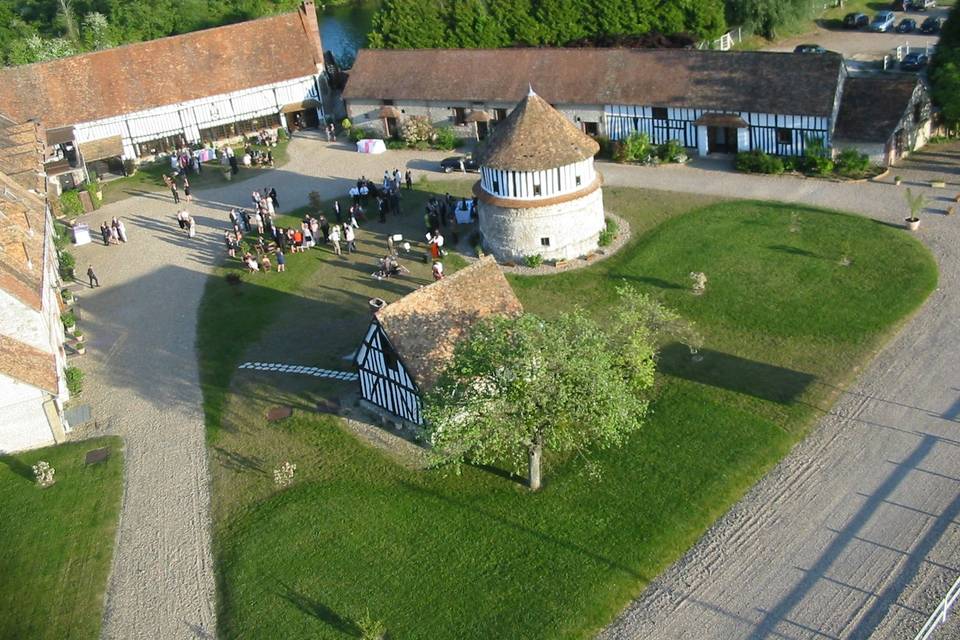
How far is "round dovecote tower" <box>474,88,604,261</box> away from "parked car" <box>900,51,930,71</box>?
2335 centimetres

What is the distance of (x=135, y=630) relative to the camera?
66.2 ft

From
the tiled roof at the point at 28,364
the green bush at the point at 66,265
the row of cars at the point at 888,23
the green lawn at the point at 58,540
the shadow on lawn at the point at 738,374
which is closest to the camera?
the green lawn at the point at 58,540

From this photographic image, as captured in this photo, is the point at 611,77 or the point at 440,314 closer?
the point at 440,314

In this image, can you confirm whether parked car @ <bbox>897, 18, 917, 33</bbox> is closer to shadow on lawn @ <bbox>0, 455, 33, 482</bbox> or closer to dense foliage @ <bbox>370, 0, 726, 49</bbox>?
dense foliage @ <bbox>370, 0, 726, 49</bbox>

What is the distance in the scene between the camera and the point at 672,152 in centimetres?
4106

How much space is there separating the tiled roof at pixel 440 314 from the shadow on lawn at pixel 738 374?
5.07 m

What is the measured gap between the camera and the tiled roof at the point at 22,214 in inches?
1124

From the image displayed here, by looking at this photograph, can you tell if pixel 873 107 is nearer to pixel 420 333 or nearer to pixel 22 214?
pixel 420 333

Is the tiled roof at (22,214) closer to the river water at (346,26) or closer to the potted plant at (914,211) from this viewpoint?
the river water at (346,26)

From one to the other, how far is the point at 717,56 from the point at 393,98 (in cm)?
1588

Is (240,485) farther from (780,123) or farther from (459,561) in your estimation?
(780,123)

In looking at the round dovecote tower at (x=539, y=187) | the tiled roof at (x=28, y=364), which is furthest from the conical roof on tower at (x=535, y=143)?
the tiled roof at (x=28, y=364)

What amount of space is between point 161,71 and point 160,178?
6124mm

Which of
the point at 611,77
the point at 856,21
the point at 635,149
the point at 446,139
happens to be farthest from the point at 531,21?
the point at 856,21
